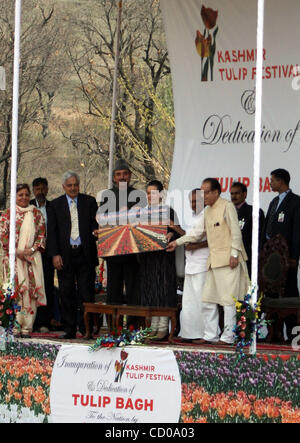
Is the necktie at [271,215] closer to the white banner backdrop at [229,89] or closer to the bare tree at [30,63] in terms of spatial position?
the white banner backdrop at [229,89]

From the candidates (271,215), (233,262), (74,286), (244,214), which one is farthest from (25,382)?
(271,215)

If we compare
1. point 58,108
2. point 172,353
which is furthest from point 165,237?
point 58,108

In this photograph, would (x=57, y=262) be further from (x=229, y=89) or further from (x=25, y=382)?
(x=229, y=89)

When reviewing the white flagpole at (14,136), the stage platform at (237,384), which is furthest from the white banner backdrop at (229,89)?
the white flagpole at (14,136)

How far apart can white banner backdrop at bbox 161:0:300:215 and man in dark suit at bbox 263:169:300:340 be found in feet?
3.56

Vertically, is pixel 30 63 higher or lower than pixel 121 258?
higher

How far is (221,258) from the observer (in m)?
9.21

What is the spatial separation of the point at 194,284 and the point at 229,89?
336cm

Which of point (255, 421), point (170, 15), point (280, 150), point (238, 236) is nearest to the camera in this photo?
point (255, 421)

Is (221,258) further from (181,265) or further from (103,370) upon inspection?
(103,370)

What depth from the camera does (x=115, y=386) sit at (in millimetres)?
8727
